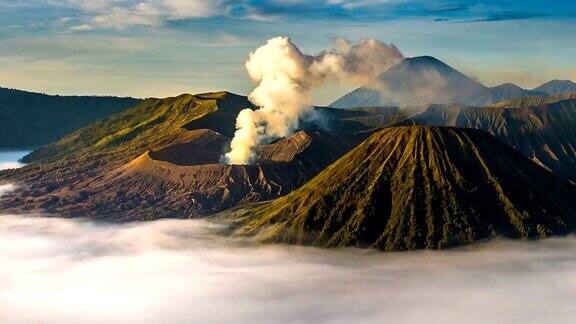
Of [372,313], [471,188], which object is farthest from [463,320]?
[471,188]

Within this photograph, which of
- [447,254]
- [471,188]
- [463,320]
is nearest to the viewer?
[463,320]

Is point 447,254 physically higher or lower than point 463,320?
higher

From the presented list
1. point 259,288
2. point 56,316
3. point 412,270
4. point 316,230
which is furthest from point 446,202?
point 56,316

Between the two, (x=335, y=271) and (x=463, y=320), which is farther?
(x=335, y=271)

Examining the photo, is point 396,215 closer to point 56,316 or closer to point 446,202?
point 446,202

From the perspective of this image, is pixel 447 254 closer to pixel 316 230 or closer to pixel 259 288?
pixel 316 230

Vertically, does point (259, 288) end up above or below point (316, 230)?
below

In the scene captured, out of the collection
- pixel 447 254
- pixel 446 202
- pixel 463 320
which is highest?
pixel 446 202

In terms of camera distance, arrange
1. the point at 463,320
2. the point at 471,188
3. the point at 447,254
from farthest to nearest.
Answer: the point at 471,188, the point at 447,254, the point at 463,320

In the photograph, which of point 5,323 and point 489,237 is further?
point 489,237
